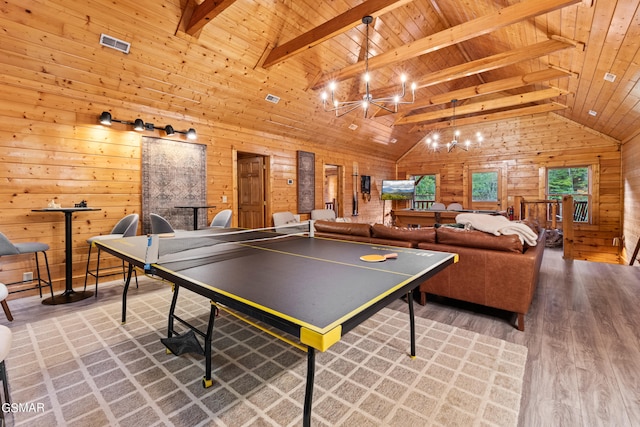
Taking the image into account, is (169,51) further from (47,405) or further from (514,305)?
(514,305)

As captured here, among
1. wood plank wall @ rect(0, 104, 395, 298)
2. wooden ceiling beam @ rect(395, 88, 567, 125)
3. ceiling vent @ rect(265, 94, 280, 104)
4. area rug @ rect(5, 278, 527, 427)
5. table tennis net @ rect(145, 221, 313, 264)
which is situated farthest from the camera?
wooden ceiling beam @ rect(395, 88, 567, 125)

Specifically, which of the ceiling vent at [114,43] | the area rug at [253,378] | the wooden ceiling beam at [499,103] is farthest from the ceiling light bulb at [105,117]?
the wooden ceiling beam at [499,103]

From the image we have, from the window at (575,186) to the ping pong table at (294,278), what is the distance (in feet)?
27.5

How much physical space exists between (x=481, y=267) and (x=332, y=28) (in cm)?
328

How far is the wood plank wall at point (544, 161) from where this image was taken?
7266 mm

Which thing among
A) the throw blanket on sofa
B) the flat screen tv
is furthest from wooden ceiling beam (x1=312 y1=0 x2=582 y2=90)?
the flat screen tv

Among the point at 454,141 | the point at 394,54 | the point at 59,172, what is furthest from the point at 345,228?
the point at 454,141

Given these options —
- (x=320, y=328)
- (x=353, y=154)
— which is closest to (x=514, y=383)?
(x=320, y=328)

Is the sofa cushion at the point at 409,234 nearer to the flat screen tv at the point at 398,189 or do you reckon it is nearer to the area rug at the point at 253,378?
the area rug at the point at 253,378

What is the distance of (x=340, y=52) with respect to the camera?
505 centimetres

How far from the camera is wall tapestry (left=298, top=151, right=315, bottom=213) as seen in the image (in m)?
7.04

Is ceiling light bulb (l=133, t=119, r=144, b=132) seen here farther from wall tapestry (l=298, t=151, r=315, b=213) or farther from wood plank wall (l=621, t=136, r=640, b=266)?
wood plank wall (l=621, t=136, r=640, b=266)

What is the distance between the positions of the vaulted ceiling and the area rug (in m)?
3.26

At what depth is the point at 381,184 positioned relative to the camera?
9984 millimetres
